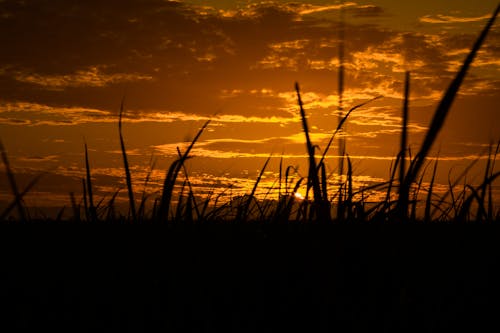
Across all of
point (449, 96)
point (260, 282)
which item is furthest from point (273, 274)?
point (449, 96)

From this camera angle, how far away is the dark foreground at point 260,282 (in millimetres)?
1645

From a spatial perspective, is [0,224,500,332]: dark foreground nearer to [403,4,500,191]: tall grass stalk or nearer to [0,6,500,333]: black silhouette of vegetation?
[0,6,500,333]: black silhouette of vegetation

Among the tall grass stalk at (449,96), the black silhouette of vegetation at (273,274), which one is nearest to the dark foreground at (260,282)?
the black silhouette of vegetation at (273,274)

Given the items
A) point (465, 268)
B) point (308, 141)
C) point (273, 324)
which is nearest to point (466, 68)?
point (308, 141)

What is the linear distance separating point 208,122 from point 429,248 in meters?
1.03

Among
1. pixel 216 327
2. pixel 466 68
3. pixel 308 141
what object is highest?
pixel 466 68

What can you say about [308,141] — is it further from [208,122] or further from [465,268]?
[208,122]

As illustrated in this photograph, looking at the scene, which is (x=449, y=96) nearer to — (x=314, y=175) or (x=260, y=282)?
(x=314, y=175)

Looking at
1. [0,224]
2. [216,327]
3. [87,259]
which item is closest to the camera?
[216,327]

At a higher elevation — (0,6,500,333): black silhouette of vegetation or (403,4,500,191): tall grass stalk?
(403,4,500,191): tall grass stalk

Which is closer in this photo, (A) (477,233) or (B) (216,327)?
(B) (216,327)

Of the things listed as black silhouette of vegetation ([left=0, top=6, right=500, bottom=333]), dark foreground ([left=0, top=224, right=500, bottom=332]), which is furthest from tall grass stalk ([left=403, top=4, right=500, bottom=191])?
dark foreground ([left=0, top=224, right=500, bottom=332])

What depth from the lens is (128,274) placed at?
2096mm

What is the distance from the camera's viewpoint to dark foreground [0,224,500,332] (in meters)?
1.64
